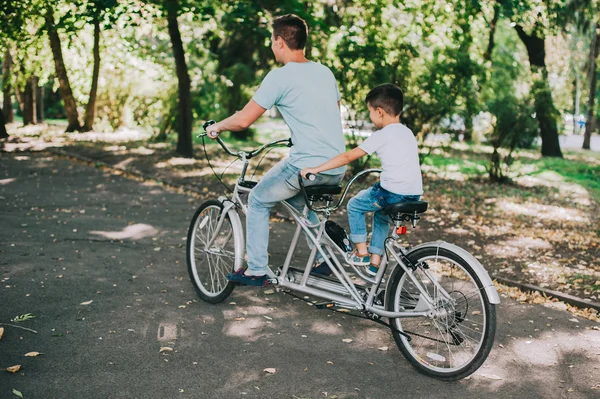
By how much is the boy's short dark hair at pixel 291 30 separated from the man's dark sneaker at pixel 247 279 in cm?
178

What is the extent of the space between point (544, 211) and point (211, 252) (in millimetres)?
7437

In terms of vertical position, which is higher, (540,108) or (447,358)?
(540,108)

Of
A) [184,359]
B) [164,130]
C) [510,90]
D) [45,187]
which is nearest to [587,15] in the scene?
[510,90]

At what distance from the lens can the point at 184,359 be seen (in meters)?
4.45

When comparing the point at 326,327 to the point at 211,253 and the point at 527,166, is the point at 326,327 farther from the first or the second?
the point at 527,166

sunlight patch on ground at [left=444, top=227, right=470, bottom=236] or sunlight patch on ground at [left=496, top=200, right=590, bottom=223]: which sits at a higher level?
sunlight patch on ground at [left=444, top=227, right=470, bottom=236]

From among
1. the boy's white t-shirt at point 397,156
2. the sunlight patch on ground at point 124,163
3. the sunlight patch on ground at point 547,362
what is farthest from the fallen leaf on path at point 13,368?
the sunlight patch on ground at point 124,163

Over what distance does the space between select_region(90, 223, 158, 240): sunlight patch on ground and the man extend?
11.6 feet

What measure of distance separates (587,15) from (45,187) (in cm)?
1599

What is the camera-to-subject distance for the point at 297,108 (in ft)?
15.6

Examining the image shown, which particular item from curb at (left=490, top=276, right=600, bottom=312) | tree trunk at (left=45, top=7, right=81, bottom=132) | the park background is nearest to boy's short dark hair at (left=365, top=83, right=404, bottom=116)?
the park background

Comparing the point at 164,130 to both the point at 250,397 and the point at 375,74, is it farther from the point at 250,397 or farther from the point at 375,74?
the point at 250,397

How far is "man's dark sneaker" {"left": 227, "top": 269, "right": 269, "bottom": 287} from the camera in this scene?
5203mm

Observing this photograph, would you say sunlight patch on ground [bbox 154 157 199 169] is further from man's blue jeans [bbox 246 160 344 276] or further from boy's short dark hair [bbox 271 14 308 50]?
boy's short dark hair [bbox 271 14 308 50]
